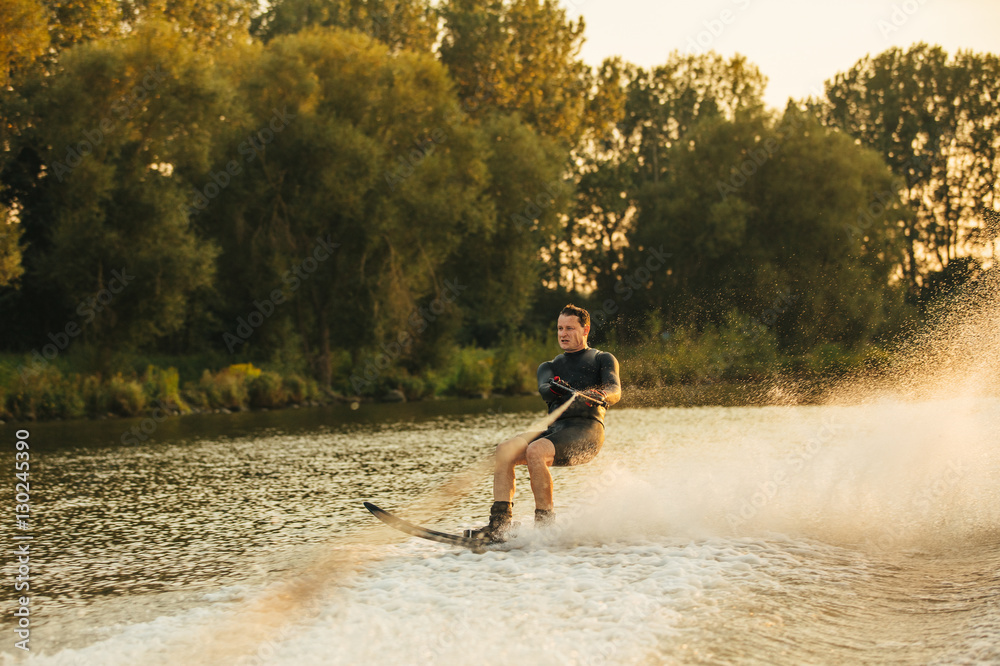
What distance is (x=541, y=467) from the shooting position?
23.2 feet

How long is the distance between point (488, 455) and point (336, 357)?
921 inches

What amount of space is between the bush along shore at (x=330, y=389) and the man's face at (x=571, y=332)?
13393mm

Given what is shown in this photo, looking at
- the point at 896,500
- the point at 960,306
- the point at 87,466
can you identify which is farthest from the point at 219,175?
Result: the point at 896,500

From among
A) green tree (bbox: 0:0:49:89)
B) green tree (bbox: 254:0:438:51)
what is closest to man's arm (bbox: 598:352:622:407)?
green tree (bbox: 0:0:49:89)

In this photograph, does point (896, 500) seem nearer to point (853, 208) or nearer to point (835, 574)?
point (835, 574)

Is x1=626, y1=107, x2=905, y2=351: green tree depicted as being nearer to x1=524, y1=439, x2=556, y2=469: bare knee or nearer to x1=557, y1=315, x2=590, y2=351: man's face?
x1=557, y1=315, x2=590, y2=351: man's face

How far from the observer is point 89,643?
5055 mm

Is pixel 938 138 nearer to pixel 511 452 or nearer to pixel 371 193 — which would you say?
pixel 371 193

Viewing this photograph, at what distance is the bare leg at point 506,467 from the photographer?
7.09 meters

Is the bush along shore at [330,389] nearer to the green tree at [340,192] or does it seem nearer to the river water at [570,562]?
the green tree at [340,192]

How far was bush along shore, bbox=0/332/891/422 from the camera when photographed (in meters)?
23.3

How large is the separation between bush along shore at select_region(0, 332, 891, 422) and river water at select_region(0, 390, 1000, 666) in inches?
382

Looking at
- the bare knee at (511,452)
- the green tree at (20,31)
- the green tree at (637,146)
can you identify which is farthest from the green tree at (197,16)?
the bare knee at (511,452)

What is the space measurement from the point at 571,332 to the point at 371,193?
2763cm
